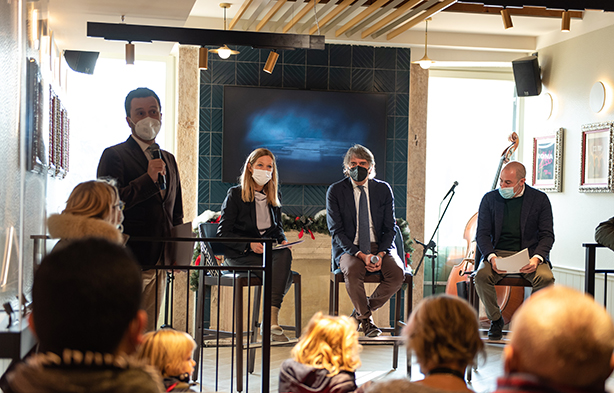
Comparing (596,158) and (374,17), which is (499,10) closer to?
(374,17)

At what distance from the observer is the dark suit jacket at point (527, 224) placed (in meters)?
4.57

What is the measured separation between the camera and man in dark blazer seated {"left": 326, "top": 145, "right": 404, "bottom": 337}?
4.36m

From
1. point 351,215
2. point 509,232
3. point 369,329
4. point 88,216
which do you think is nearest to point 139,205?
point 88,216

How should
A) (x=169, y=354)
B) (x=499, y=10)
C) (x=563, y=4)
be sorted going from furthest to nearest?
(x=499, y=10)
(x=563, y=4)
(x=169, y=354)

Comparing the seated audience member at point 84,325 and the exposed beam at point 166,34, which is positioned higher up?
the exposed beam at point 166,34

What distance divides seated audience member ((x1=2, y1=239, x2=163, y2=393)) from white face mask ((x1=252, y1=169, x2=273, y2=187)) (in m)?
3.40

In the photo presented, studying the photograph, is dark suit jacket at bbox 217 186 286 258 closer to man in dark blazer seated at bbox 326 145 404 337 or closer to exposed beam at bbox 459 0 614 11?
man in dark blazer seated at bbox 326 145 404 337

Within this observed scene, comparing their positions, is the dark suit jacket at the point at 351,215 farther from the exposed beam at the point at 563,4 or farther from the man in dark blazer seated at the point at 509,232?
the exposed beam at the point at 563,4

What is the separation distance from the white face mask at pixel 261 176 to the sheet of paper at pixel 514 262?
176cm

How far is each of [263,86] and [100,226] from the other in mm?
3925

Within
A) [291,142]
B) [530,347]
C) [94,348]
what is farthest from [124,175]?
[291,142]

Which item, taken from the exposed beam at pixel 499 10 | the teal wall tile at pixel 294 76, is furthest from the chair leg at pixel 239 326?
the exposed beam at pixel 499 10

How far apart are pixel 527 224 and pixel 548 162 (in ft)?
7.39

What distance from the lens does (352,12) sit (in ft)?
18.2
